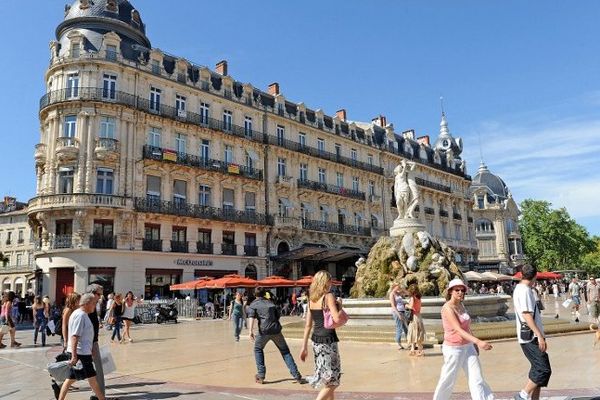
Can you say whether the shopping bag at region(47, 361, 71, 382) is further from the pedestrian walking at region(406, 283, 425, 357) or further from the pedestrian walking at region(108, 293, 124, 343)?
the pedestrian walking at region(108, 293, 124, 343)

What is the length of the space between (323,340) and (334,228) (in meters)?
35.6

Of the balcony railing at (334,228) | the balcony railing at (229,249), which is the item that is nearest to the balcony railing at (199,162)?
the balcony railing at (229,249)

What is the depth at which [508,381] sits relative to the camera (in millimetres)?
6914

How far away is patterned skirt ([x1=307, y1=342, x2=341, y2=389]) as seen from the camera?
496cm

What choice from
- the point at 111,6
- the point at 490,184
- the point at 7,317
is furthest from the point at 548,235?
the point at 7,317

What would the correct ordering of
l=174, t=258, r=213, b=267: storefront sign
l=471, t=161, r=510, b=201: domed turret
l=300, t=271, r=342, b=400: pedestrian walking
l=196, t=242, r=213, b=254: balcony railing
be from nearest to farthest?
l=300, t=271, r=342, b=400: pedestrian walking → l=174, t=258, r=213, b=267: storefront sign → l=196, t=242, r=213, b=254: balcony railing → l=471, t=161, r=510, b=201: domed turret

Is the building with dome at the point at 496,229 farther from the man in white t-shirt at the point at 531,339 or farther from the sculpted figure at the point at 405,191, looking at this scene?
the man in white t-shirt at the point at 531,339

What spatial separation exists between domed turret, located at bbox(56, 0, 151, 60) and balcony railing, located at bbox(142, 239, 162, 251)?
11.8m

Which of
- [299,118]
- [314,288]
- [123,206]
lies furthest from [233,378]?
[299,118]

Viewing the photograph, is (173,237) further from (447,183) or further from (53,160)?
(447,183)

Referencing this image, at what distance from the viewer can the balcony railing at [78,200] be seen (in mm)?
27359

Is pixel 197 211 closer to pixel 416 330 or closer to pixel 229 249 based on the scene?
pixel 229 249

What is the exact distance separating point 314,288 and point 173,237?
26987 mm

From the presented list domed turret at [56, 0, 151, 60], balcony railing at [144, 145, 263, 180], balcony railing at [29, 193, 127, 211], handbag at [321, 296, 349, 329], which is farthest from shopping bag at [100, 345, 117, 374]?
domed turret at [56, 0, 151, 60]
